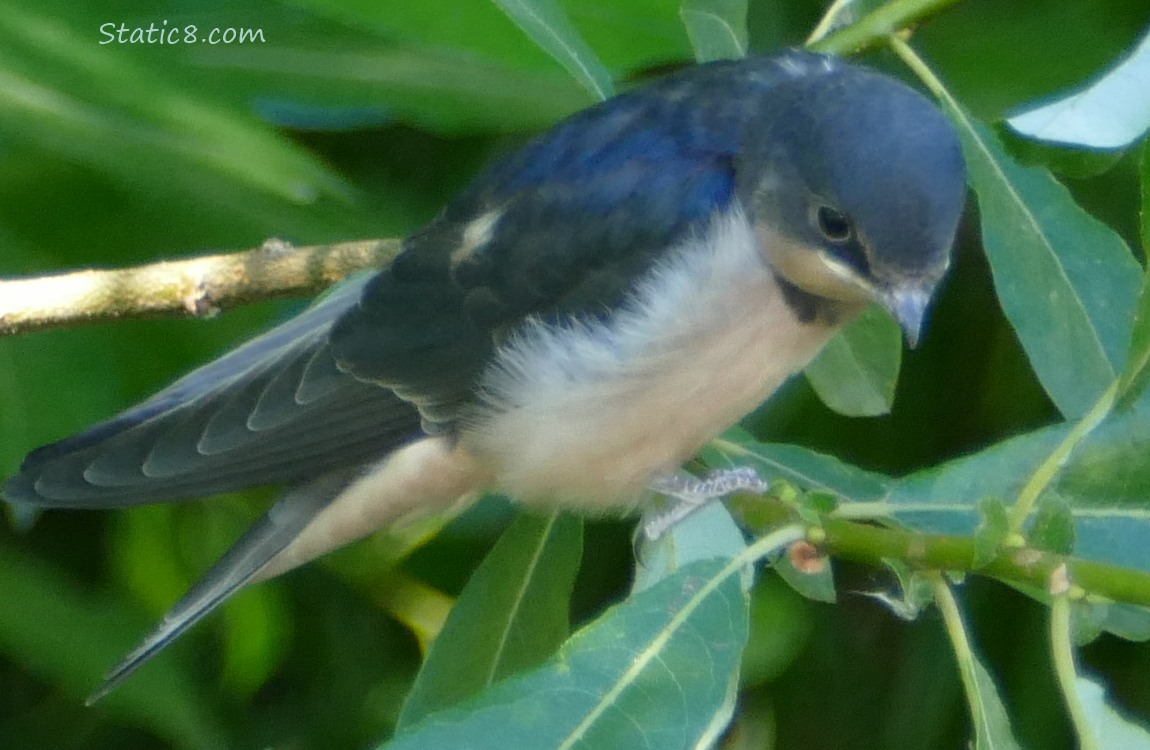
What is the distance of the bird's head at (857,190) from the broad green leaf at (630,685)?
0.26 metres

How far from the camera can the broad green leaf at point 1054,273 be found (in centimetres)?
103

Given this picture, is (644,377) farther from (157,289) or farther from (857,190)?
(157,289)

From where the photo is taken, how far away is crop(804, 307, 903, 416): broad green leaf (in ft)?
4.04

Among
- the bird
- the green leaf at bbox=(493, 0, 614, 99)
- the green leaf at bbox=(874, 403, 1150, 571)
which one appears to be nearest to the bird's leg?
the bird

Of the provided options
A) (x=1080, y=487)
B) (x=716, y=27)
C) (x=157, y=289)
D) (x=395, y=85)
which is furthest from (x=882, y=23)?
(x=157, y=289)

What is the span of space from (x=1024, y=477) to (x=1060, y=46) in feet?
2.44

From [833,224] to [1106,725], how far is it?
426 millimetres

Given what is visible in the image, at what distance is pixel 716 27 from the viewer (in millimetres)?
1241

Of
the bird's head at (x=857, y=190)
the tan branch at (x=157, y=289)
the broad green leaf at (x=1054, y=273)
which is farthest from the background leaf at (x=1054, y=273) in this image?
the tan branch at (x=157, y=289)

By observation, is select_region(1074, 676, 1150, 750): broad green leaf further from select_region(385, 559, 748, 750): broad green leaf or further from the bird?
the bird

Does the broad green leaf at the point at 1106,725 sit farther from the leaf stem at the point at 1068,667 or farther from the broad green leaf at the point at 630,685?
the broad green leaf at the point at 630,685

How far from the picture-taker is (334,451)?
1.21 meters

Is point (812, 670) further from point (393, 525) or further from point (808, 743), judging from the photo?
point (393, 525)

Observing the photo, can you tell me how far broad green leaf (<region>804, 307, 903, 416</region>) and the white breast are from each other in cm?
8
